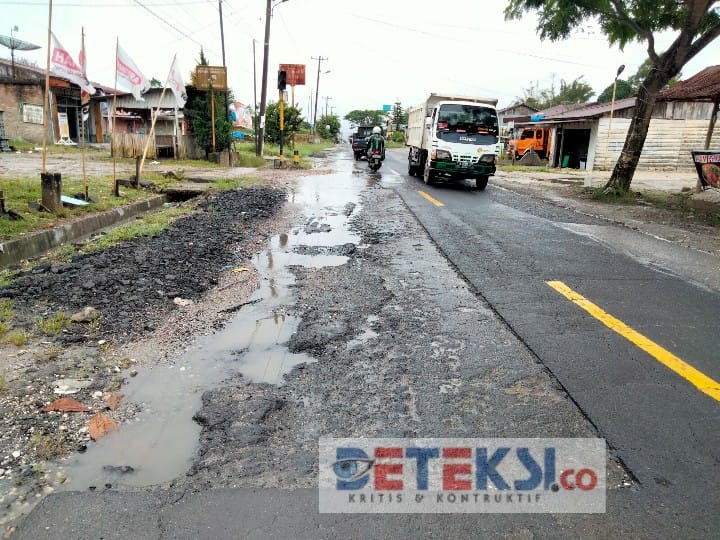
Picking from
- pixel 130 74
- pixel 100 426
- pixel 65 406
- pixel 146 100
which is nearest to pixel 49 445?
pixel 100 426

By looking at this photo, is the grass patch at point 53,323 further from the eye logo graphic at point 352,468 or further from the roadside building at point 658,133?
the roadside building at point 658,133

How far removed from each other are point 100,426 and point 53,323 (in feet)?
6.00

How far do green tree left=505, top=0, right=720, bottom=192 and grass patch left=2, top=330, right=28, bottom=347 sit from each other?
14.7m

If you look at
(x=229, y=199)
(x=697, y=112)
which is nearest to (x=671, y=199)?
(x=229, y=199)

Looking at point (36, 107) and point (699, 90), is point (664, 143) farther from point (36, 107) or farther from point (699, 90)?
point (36, 107)

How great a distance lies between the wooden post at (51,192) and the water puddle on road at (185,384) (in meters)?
4.59

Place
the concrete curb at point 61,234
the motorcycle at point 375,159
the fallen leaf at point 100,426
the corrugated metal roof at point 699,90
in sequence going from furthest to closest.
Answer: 1. the motorcycle at point 375,159
2. the corrugated metal roof at point 699,90
3. the concrete curb at point 61,234
4. the fallen leaf at point 100,426

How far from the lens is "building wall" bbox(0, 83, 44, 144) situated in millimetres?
28016

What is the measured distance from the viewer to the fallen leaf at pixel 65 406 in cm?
326

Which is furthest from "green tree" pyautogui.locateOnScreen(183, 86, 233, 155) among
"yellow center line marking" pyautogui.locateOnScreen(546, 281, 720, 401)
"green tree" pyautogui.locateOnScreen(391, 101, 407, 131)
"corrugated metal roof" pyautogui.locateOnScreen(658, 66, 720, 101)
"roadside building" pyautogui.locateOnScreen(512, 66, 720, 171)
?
"green tree" pyautogui.locateOnScreen(391, 101, 407, 131)

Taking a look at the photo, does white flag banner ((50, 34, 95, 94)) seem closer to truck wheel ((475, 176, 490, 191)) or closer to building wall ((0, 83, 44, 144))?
truck wheel ((475, 176, 490, 191))

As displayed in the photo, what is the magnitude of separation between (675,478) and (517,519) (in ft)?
2.90

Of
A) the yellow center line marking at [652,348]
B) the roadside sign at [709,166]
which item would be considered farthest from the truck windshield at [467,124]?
the yellow center line marking at [652,348]

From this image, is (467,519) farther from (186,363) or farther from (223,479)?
(186,363)
